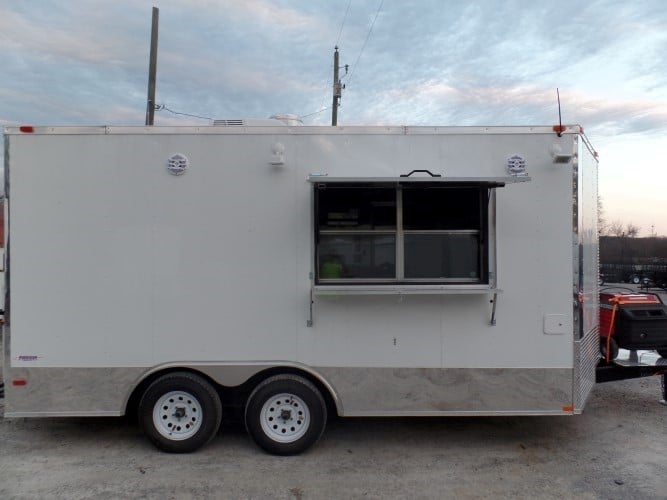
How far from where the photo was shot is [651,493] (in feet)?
13.3

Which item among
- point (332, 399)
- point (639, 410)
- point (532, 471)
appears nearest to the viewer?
point (532, 471)

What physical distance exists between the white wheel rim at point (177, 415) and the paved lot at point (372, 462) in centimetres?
21

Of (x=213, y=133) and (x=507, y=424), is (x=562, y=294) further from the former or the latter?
(x=213, y=133)

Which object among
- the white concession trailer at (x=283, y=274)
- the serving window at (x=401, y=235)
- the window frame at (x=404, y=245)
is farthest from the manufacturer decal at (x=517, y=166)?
the serving window at (x=401, y=235)

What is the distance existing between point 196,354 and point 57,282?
4.56ft

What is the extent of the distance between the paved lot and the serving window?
158 centimetres

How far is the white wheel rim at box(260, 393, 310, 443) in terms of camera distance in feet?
15.3

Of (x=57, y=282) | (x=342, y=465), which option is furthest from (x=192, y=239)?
(x=342, y=465)

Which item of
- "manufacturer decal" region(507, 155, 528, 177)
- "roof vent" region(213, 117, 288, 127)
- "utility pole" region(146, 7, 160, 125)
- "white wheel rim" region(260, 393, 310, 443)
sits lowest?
"white wheel rim" region(260, 393, 310, 443)

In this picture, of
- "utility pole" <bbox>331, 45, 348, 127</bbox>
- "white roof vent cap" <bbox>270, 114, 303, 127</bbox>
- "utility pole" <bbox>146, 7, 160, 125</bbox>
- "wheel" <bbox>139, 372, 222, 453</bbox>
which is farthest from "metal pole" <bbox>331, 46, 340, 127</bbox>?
"wheel" <bbox>139, 372, 222, 453</bbox>

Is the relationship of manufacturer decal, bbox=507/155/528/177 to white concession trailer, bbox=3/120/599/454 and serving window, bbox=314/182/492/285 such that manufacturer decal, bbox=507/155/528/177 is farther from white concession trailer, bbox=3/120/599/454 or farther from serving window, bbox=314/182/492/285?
serving window, bbox=314/182/492/285

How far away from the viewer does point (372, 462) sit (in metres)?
4.59

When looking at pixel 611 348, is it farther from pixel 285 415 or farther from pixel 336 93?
pixel 336 93

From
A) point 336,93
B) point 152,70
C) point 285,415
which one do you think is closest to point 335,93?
point 336,93
